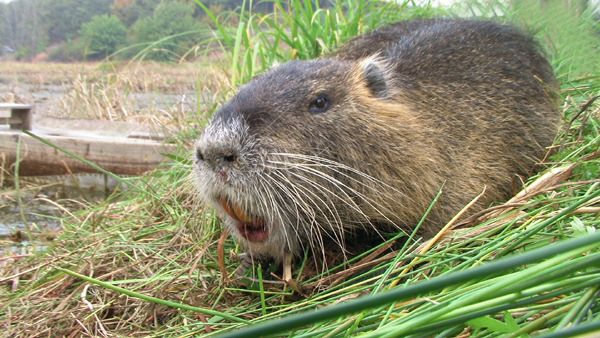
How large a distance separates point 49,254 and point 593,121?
10.3ft

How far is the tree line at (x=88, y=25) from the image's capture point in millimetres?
7836

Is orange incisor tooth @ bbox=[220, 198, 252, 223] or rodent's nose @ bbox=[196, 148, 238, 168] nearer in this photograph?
rodent's nose @ bbox=[196, 148, 238, 168]

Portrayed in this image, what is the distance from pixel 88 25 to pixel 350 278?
9213 millimetres

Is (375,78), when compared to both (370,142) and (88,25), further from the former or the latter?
(88,25)

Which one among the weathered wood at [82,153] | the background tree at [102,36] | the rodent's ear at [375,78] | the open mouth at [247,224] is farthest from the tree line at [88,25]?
the open mouth at [247,224]

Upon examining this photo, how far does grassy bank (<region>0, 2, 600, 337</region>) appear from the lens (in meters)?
1.01

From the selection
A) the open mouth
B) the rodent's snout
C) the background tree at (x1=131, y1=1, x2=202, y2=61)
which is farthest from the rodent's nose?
the background tree at (x1=131, y1=1, x2=202, y2=61)

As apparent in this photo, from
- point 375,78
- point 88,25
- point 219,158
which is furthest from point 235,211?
point 88,25

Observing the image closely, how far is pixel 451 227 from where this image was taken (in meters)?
2.19

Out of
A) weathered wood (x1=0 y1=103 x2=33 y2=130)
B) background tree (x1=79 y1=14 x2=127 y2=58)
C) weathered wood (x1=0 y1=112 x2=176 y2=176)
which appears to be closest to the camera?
weathered wood (x1=0 y1=112 x2=176 y2=176)

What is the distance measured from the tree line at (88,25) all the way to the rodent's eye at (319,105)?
15.6 feet

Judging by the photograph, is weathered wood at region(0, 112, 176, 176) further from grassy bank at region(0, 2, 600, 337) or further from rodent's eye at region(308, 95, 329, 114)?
rodent's eye at region(308, 95, 329, 114)

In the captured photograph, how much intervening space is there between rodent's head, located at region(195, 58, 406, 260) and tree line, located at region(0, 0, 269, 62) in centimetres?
473

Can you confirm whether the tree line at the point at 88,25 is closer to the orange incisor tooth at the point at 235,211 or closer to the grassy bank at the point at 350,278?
the grassy bank at the point at 350,278
